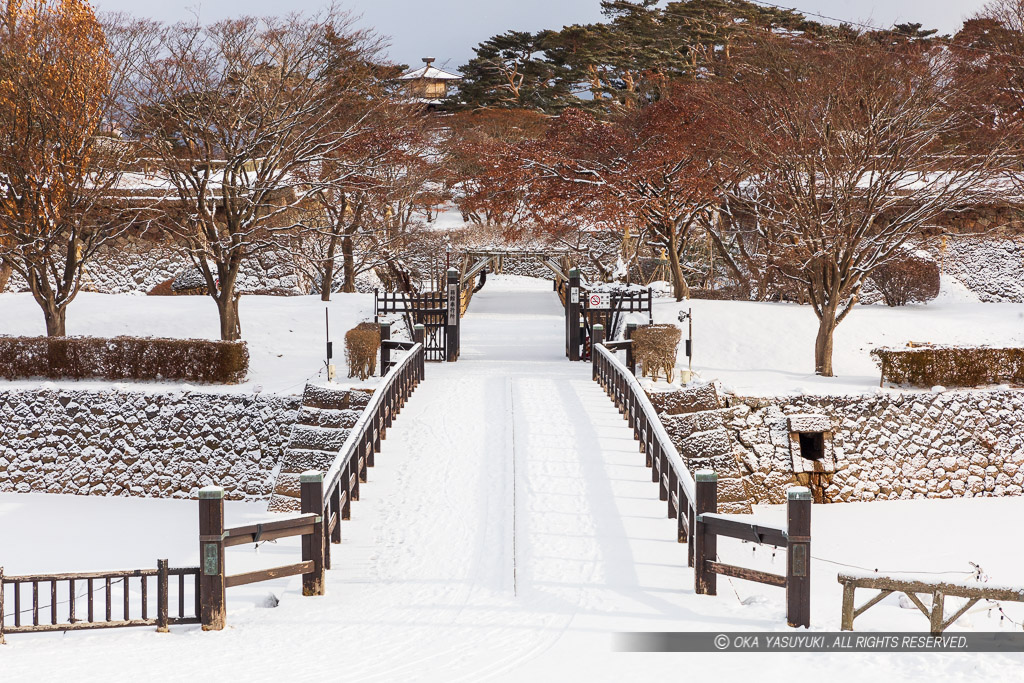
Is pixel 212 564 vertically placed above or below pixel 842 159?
below

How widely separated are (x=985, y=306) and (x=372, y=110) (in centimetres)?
1919

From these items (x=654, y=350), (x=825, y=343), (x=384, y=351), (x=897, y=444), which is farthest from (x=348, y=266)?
(x=897, y=444)

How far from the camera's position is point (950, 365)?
16641mm

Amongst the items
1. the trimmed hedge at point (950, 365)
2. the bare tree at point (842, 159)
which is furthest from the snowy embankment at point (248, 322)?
the trimmed hedge at point (950, 365)

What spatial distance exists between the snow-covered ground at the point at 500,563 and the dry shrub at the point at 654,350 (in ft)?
5.24

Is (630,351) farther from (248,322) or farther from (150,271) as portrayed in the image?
(150,271)

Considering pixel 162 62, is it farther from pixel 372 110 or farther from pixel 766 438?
pixel 766 438

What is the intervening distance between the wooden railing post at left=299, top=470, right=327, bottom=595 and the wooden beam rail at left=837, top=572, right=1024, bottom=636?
14.3ft

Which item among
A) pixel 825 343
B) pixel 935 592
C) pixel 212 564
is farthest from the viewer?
pixel 825 343

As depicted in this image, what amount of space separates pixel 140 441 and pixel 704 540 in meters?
12.4

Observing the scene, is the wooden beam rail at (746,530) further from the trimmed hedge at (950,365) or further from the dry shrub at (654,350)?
the trimmed hedge at (950,365)

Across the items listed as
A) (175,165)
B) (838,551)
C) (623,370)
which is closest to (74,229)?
(175,165)

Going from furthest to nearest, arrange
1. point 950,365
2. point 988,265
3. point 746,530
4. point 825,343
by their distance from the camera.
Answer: point 988,265 → point 825,343 → point 950,365 → point 746,530

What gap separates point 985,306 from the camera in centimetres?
2769
